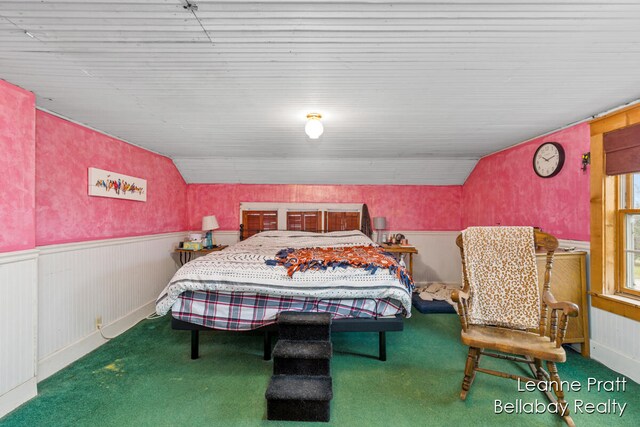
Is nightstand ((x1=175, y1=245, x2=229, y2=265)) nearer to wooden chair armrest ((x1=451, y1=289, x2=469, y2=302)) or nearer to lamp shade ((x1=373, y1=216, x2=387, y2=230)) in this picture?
lamp shade ((x1=373, y1=216, x2=387, y2=230))

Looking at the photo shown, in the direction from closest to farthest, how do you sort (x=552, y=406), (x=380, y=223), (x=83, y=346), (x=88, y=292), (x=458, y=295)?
(x=552, y=406)
(x=458, y=295)
(x=83, y=346)
(x=88, y=292)
(x=380, y=223)

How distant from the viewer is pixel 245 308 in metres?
2.71

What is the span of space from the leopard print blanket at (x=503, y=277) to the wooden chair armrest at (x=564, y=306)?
99 millimetres

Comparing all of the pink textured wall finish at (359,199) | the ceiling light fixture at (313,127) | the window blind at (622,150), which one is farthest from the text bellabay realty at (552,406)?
the pink textured wall finish at (359,199)

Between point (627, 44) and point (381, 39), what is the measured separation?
141cm

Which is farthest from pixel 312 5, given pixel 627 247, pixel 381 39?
pixel 627 247

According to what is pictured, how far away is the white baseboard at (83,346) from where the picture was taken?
8.29 ft

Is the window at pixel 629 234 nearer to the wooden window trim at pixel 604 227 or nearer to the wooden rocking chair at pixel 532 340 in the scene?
the wooden window trim at pixel 604 227

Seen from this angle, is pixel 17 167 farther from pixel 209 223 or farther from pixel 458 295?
pixel 458 295

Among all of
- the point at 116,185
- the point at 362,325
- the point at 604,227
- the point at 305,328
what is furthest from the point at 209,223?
the point at 604,227

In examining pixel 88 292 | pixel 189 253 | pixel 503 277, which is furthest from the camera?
pixel 189 253

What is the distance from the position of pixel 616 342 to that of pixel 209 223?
17.1ft

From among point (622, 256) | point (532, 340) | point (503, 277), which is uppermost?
point (622, 256)

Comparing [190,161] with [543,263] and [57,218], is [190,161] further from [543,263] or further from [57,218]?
[543,263]
